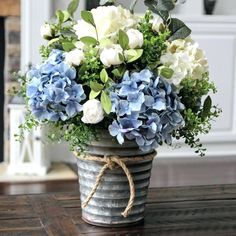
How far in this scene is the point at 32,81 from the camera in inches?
53.2

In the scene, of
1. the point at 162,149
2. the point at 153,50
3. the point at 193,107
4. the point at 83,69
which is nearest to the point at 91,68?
the point at 83,69

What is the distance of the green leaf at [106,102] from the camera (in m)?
1.30

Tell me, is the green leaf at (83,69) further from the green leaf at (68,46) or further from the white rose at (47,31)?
the white rose at (47,31)

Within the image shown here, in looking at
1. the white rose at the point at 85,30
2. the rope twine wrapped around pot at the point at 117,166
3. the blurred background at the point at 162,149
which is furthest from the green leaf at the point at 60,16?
the blurred background at the point at 162,149

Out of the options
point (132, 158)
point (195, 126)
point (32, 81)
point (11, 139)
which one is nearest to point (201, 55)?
point (195, 126)

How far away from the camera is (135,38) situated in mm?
1329

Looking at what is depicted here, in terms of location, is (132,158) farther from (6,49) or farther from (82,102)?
(6,49)

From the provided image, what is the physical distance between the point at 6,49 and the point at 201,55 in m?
2.79

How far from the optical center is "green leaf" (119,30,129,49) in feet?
4.33

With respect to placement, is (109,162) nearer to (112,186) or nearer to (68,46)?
(112,186)

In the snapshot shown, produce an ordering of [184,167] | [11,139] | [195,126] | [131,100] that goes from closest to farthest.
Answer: [131,100]
[195,126]
[11,139]
[184,167]

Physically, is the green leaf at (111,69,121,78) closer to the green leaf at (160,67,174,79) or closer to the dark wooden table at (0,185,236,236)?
the green leaf at (160,67,174,79)

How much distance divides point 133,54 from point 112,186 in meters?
0.30

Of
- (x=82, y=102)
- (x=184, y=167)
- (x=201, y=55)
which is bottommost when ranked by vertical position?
(x=184, y=167)
